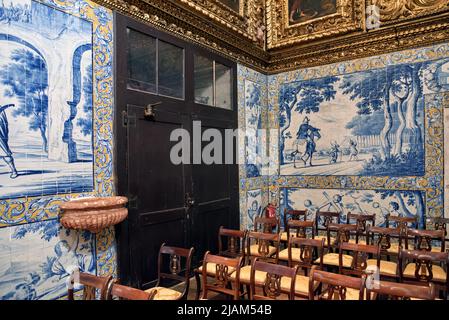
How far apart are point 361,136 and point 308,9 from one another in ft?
8.99

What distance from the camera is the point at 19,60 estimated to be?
300 cm

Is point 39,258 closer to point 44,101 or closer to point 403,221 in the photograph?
point 44,101

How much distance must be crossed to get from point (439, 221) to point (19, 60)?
228 inches

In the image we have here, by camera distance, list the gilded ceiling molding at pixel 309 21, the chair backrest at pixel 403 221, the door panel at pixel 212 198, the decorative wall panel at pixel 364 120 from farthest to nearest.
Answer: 1. the gilded ceiling molding at pixel 309 21
2. the decorative wall panel at pixel 364 120
3. the door panel at pixel 212 198
4. the chair backrest at pixel 403 221

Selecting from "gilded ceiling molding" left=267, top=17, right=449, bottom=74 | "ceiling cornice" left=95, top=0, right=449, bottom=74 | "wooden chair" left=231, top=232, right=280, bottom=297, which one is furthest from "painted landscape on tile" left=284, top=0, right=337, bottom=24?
"wooden chair" left=231, top=232, right=280, bottom=297

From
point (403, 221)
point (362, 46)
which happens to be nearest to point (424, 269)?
point (403, 221)

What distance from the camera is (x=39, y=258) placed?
10.1 ft

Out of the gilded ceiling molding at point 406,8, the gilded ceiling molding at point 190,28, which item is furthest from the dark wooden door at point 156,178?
the gilded ceiling molding at point 406,8

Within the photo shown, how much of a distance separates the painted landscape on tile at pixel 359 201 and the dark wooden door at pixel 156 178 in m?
1.84

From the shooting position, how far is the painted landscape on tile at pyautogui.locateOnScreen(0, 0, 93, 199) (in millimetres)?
2932

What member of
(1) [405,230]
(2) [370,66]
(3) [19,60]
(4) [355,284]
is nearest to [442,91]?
(2) [370,66]

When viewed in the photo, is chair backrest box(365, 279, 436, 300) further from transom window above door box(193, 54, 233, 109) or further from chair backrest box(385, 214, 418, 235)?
transom window above door box(193, 54, 233, 109)

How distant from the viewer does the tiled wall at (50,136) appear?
115 inches

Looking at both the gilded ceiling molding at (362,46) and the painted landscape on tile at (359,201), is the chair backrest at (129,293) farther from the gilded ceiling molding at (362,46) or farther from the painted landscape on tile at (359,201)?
the gilded ceiling molding at (362,46)
